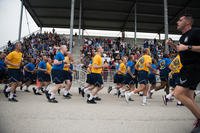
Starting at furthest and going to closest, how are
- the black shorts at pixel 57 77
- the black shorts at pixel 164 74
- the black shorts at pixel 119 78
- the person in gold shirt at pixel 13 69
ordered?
the black shorts at pixel 119 78 < the black shorts at pixel 164 74 < the black shorts at pixel 57 77 < the person in gold shirt at pixel 13 69

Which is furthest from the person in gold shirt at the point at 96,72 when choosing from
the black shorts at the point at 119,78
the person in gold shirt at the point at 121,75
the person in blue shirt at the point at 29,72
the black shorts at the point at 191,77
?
the black shorts at the point at 191,77

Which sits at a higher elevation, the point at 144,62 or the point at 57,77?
the point at 144,62

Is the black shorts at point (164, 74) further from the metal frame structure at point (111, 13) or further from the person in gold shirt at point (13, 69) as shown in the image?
the metal frame structure at point (111, 13)

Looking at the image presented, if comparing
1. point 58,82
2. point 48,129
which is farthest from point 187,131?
point 58,82

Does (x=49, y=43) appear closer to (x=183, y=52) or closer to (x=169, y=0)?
(x=169, y=0)

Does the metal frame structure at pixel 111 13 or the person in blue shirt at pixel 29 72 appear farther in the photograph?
the metal frame structure at pixel 111 13

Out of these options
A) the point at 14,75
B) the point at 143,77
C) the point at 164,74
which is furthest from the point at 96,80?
the point at 164,74

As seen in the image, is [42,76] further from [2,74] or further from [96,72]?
[96,72]

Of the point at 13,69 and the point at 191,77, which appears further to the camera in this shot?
the point at 13,69

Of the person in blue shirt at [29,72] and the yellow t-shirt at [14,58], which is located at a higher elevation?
the yellow t-shirt at [14,58]

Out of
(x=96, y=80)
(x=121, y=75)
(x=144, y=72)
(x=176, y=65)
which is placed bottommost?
(x=96, y=80)

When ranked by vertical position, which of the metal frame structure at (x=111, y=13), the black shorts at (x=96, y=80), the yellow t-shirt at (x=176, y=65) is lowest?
the black shorts at (x=96, y=80)

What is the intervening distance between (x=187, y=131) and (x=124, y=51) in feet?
68.7

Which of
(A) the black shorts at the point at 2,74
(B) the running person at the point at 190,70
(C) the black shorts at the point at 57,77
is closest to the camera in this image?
(B) the running person at the point at 190,70
